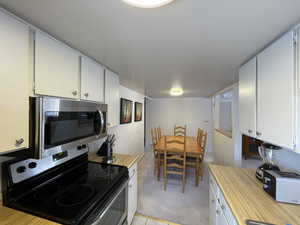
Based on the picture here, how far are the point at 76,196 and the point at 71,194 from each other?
0.05 metres

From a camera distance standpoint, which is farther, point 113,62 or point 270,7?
point 113,62

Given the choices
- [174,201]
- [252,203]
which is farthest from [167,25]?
[174,201]

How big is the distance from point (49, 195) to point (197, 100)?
5.08 metres

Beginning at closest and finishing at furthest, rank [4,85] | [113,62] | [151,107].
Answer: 1. [4,85]
2. [113,62]
3. [151,107]

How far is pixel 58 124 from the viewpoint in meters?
0.92

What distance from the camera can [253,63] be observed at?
1321mm

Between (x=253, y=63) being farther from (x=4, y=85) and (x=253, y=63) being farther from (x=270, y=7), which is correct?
(x=4, y=85)

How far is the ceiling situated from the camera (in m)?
0.72

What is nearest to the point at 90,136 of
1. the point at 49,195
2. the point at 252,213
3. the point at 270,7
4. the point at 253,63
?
the point at 49,195

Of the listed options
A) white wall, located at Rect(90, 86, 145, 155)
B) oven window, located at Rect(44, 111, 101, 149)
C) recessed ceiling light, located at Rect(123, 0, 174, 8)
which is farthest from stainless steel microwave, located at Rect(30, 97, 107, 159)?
white wall, located at Rect(90, 86, 145, 155)

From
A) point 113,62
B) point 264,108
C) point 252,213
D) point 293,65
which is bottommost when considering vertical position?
point 252,213

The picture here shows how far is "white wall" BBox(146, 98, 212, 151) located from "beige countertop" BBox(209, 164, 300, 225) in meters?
3.84

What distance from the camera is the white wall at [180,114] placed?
5074 mm

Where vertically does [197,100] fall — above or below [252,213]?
above
